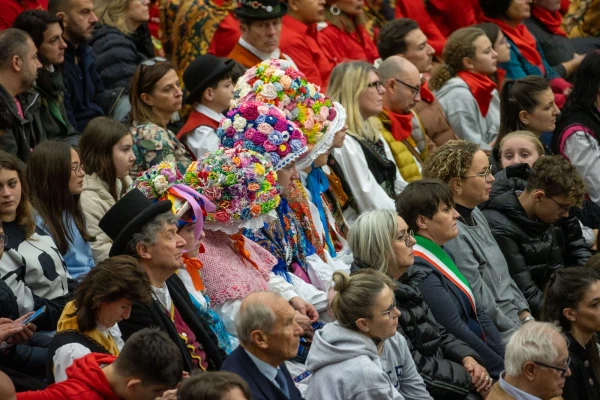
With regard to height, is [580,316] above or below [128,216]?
below

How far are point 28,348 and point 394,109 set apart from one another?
4.21 m

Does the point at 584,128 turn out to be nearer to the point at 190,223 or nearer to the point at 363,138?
the point at 363,138

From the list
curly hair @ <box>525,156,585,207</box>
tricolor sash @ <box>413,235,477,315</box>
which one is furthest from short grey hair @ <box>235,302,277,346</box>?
curly hair @ <box>525,156,585,207</box>

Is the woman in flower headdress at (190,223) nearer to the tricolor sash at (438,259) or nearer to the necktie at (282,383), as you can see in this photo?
the necktie at (282,383)

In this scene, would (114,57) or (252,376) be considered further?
(114,57)

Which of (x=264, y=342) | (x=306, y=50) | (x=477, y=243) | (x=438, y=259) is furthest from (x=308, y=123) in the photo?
(x=306, y=50)

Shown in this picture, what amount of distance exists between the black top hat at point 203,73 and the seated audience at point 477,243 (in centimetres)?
163

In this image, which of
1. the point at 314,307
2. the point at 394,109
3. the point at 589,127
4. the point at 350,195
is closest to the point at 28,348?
the point at 314,307

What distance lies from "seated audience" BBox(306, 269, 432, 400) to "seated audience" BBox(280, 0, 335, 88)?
4.24 m

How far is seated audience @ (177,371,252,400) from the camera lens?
4445 millimetres

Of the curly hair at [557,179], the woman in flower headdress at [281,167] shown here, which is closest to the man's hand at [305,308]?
the woman in flower headdress at [281,167]

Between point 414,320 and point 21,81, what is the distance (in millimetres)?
2990

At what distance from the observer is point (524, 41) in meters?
11.9

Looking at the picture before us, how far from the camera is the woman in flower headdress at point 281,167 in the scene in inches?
275
